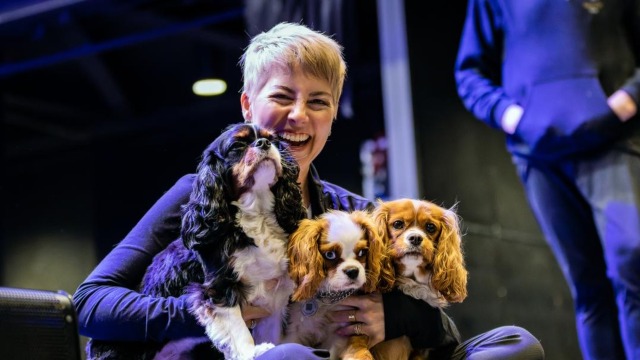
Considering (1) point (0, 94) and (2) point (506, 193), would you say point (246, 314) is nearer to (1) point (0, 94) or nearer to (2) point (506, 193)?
(2) point (506, 193)

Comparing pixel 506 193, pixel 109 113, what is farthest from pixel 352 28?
pixel 109 113

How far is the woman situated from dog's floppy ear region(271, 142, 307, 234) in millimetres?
191

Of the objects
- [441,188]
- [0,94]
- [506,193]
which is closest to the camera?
[441,188]

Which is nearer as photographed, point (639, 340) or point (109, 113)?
point (639, 340)

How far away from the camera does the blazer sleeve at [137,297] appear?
69.1 inches

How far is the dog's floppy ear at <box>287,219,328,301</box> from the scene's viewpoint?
165cm

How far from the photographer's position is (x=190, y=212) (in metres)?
1.70

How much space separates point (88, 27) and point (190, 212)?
4.09 meters

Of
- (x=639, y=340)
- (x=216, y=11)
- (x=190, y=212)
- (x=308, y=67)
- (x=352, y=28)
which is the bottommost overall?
(x=639, y=340)

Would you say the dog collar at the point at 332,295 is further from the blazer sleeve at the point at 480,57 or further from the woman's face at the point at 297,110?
the blazer sleeve at the point at 480,57

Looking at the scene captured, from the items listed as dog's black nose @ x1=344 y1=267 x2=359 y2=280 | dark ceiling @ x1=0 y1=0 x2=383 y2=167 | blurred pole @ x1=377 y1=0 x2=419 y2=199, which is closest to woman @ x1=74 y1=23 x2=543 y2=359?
dog's black nose @ x1=344 y1=267 x2=359 y2=280

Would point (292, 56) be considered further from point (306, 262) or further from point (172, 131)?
point (172, 131)

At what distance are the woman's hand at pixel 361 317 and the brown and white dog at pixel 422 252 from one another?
2.3 inches

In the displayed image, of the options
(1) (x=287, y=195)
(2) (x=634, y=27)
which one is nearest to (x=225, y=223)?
(1) (x=287, y=195)
